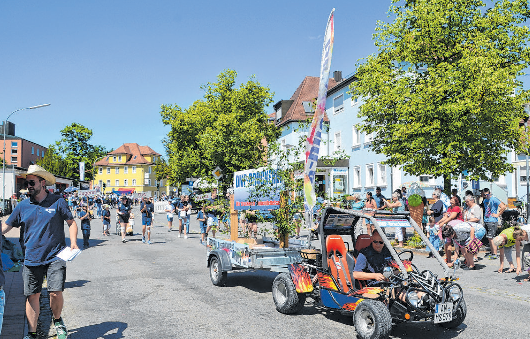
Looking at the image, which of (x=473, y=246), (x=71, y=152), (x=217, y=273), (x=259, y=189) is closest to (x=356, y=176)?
(x=473, y=246)

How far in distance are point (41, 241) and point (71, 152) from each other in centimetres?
8049

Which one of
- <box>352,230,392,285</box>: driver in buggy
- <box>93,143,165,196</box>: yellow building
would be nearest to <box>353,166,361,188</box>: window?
<box>352,230,392,285</box>: driver in buggy

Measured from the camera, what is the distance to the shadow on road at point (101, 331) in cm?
596

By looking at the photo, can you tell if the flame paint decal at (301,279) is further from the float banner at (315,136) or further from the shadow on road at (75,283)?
the shadow on road at (75,283)

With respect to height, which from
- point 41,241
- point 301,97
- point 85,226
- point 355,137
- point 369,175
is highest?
point 301,97

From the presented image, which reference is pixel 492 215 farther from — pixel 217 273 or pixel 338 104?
pixel 338 104

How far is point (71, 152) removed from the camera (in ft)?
263

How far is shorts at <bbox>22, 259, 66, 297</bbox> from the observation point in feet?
17.3

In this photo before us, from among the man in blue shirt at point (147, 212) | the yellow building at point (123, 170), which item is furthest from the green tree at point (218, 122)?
the yellow building at point (123, 170)

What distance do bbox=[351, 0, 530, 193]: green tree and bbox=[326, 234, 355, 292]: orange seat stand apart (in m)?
10.3

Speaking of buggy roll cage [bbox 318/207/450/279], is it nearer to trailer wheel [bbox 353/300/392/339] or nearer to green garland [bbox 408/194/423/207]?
trailer wheel [bbox 353/300/392/339]

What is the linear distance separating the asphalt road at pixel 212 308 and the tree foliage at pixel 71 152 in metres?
72.5

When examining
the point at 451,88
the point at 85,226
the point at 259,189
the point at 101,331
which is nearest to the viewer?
the point at 101,331

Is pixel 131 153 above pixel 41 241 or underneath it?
above
